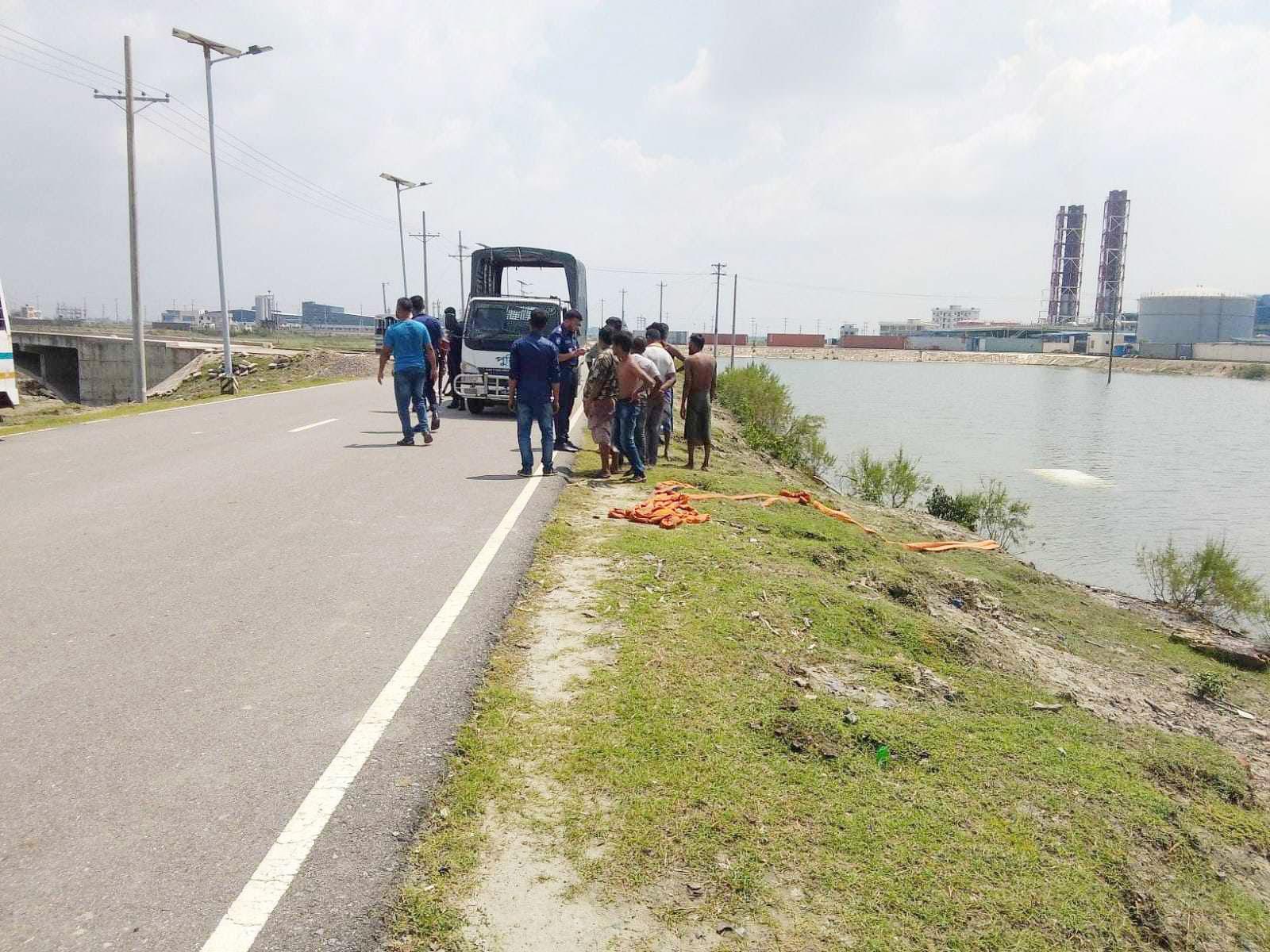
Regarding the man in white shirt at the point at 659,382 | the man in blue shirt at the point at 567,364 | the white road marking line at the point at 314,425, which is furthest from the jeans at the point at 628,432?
the white road marking line at the point at 314,425

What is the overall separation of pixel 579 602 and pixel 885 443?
35.2 m

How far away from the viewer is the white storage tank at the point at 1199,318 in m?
146

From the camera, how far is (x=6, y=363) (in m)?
16.5

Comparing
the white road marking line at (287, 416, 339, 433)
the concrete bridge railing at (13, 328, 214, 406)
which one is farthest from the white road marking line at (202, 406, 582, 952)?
the concrete bridge railing at (13, 328, 214, 406)

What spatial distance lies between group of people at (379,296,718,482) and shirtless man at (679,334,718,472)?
1 cm

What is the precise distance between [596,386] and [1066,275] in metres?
182

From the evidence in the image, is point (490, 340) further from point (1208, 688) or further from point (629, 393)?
point (1208, 688)

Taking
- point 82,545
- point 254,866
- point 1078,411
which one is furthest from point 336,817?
point 1078,411

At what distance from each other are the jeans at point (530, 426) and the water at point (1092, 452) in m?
12.8

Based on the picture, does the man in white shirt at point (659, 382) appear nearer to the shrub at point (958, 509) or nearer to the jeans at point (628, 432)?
the jeans at point (628, 432)

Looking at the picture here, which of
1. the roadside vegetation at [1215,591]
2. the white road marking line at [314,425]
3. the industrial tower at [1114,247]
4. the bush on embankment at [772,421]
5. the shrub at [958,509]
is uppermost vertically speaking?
the industrial tower at [1114,247]

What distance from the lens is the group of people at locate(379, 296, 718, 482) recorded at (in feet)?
36.7

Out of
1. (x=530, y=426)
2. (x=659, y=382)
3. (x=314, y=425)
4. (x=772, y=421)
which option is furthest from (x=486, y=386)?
(x=772, y=421)

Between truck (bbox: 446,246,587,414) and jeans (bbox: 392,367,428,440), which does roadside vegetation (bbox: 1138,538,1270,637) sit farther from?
jeans (bbox: 392,367,428,440)
